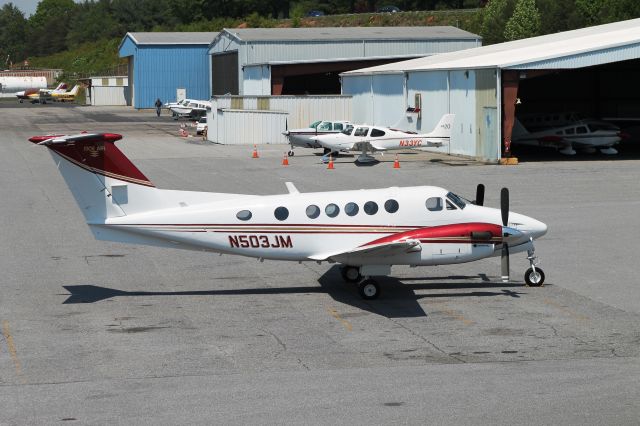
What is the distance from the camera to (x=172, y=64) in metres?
104

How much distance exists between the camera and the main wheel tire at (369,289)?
19.9 metres

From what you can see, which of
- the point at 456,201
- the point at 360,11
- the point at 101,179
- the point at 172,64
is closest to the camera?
the point at 101,179

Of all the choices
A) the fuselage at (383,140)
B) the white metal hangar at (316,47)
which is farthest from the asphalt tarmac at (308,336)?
the white metal hangar at (316,47)

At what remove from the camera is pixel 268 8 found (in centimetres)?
16525

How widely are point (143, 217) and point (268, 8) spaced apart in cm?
14917

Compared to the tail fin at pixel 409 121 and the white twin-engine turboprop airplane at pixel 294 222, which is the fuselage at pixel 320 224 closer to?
the white twin-engine turboprop airplane at pixel 294 222

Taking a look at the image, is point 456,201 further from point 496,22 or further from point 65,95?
point 65,95

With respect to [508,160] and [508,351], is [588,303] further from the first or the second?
[508,160]

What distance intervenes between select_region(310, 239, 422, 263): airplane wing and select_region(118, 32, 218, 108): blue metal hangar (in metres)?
83.0

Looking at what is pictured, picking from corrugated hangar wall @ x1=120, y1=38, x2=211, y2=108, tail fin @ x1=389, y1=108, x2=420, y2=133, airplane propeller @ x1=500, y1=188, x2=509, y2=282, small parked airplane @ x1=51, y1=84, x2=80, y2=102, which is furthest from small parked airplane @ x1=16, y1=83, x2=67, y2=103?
airplane propeller @ x1=500, y1=188, x2=509, y2=282

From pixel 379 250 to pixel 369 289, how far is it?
0.99 m

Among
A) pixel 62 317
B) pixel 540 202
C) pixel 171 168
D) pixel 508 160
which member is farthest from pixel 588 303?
pixel 171 168

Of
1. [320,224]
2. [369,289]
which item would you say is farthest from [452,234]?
[320,224]

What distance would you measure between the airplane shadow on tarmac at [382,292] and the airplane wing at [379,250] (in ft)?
2.98
